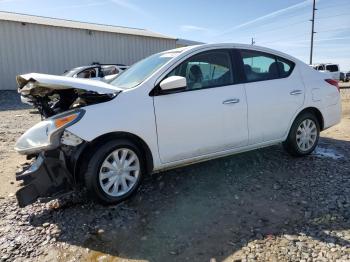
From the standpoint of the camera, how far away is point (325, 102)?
209 inches

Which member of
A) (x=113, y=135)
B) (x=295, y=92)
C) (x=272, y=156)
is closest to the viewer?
(x=113, y=135)

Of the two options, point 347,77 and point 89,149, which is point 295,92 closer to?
point 89,149

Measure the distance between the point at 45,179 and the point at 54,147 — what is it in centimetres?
34

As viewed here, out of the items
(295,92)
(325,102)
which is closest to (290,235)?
(295,92)

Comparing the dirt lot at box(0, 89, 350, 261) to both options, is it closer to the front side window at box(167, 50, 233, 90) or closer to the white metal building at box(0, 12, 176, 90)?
the front side window at box(167, 50, 233, 90)

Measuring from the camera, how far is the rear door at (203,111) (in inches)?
151

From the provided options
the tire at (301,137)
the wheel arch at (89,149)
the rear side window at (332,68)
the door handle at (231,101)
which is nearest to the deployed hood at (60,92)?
the wheel arch at (89,149)

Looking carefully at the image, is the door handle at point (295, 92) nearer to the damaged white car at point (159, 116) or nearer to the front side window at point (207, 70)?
the damaged white car at point (159, 116)

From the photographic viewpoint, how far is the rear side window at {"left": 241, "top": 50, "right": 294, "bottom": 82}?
4566 mm

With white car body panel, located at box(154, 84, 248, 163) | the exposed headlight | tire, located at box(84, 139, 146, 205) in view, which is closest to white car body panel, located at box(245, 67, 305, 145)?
white car body panel, located at box(154, 84, 248, 163)

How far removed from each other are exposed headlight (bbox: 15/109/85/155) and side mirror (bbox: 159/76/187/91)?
36.7 inches

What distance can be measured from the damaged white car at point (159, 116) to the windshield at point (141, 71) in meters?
0.02

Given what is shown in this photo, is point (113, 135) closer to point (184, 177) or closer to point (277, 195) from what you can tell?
point (184, 177)

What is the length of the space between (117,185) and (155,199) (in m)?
0.50
